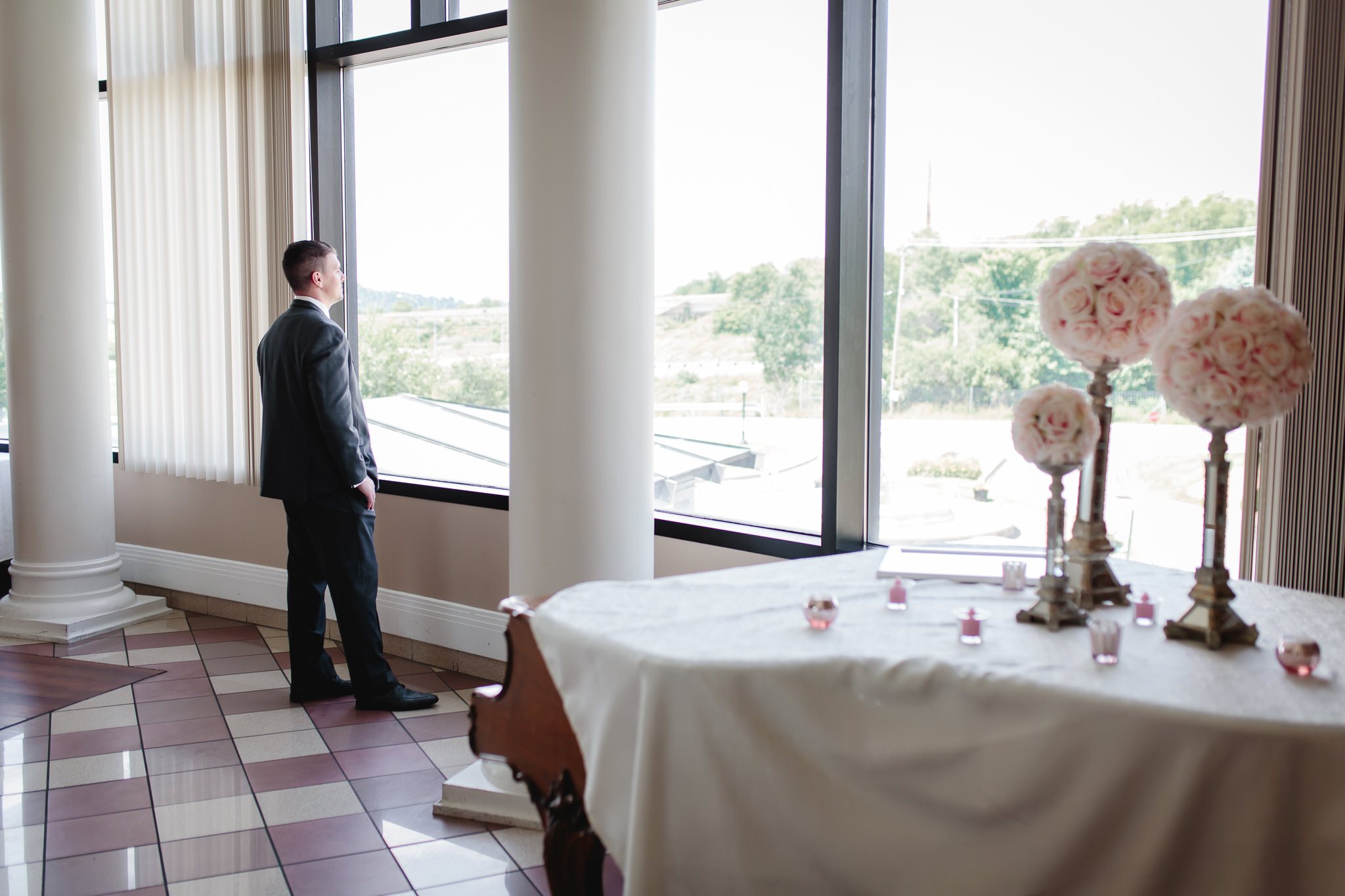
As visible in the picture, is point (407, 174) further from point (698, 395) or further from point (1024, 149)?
point (1024, 149)

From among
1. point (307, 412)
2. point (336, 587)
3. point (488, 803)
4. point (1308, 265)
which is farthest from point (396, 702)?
point (1308, 265)

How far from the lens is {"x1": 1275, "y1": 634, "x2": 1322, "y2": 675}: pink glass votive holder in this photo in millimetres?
1445

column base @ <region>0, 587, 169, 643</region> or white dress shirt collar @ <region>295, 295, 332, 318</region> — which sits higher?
white dress shirt collar @ <region>295, 295, 332, 318</region>

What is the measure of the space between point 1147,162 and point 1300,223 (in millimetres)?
518

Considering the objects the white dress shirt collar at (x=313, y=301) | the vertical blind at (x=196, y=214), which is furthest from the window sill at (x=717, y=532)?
the vertical blind at (x=196, y=214)

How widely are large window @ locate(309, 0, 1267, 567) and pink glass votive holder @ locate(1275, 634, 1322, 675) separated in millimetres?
1346

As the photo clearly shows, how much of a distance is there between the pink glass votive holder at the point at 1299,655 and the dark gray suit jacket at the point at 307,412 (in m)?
2.92

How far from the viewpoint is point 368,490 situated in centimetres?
367

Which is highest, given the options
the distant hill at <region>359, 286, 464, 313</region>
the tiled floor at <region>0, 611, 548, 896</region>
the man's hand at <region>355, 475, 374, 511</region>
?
the distant hill at <region>359, 286, 464, 313</region>

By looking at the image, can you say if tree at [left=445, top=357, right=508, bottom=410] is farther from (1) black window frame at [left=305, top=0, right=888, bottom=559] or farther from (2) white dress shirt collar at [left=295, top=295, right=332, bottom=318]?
(1) black window frame at [left=305, top=0, right=888, bottom=559]

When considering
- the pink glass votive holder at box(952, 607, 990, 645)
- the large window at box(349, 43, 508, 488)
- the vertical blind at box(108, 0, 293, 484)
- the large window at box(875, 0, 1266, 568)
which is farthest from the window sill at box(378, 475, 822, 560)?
the pink glass votive holder at box(952, 607, 990, 645)

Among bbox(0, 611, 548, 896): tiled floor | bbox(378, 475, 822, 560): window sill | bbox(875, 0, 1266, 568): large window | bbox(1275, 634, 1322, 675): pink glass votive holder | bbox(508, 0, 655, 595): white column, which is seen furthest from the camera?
bbox(378, 475, 822, 560): window sill

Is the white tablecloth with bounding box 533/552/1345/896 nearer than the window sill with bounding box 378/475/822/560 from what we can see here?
Yes

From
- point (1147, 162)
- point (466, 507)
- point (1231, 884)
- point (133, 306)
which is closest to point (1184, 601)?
point (1231, 884)
